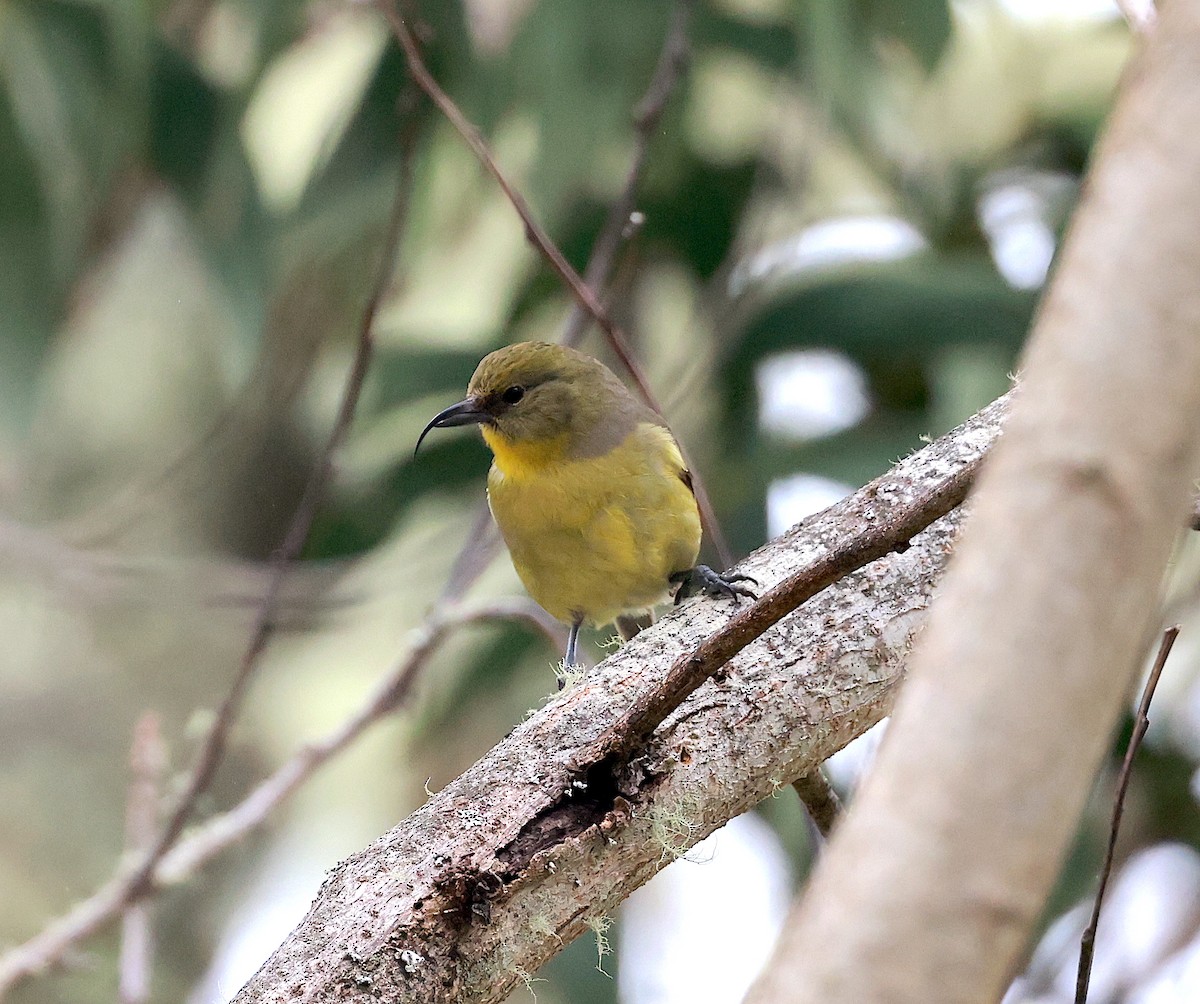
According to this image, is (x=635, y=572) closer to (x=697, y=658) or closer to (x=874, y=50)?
(x=697, y=658)

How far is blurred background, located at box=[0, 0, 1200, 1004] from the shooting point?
213 inches

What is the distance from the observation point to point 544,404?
3590 mm

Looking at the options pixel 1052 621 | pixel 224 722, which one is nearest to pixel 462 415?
pixel 224 722

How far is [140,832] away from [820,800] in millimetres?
2109

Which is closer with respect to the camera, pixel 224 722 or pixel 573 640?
pixel 224 722

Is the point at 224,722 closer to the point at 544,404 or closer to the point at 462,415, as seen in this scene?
the point at 462,415

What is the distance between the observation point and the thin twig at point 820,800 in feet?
8.00

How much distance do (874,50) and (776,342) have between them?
1.36 m

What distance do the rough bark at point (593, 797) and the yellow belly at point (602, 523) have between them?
1128mm

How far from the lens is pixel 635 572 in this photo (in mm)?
3396

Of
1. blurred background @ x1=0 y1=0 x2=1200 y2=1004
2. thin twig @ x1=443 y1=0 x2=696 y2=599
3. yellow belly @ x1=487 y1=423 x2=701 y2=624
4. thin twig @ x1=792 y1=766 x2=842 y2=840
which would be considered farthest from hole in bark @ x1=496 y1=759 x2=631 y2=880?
blurred background @ x1=0 y1=0 x2=1200 y2=1004

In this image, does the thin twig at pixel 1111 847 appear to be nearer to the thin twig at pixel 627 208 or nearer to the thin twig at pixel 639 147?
the thin twig at pixel 627 208

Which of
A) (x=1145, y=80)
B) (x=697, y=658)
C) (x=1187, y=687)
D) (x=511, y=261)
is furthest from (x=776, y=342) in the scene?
(x=1145, y=80)

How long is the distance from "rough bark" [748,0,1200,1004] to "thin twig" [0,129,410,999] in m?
2.44
